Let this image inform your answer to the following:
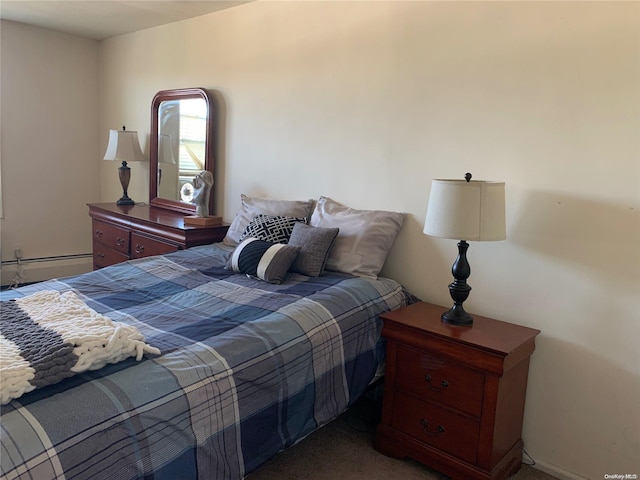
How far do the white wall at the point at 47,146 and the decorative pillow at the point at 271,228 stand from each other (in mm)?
2770

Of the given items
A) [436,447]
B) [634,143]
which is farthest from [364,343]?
[634,143]

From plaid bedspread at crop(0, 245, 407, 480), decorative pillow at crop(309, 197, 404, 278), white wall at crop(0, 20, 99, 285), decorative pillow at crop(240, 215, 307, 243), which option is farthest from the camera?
white wall at crop(0, 20, 99, 285)

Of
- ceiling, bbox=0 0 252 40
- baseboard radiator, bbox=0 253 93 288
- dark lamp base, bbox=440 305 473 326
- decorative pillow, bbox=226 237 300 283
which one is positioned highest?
ceiling, bbox=0 0 252 40

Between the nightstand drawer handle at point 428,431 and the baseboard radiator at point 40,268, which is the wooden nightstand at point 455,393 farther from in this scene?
the baseboard radiator at point 40,268

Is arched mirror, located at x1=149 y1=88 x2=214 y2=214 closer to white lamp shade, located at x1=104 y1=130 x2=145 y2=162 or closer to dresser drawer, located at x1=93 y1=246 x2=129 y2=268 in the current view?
white lamp shade, located at x1=104 y1=130 x2=145 y2=162

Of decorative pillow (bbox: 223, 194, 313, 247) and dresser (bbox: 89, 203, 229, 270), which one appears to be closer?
decorative pillow (bbox: 223, 194, 313, 247)

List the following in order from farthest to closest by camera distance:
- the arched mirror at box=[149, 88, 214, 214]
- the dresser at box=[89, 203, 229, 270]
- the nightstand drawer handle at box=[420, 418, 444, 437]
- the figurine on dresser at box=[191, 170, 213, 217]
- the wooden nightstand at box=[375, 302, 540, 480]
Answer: the arched mirror at box=[149, 88, 214, 214] → the figurine on dresser at box=[191, 170, 213, 217] → the dresser at box=[89, 203, 229, 270] → the nightstand drawer handle at box=[420, 418, 444, 437] → the wooden nightstand at box=[375, 302, 540, 480]

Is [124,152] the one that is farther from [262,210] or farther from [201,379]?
[201,379]

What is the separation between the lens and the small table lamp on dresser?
70.9 inches

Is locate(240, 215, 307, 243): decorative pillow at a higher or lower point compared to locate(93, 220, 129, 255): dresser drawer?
higher

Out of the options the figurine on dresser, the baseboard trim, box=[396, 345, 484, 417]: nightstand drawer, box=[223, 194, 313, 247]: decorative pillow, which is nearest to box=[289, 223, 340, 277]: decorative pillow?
box=[223, 194, 313, 247]: decorative pillow

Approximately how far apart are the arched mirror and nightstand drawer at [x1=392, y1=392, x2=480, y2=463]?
Answer: 2.13m

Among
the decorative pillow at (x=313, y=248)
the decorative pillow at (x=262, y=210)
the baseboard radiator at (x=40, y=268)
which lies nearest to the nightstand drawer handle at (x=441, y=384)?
the decorative pillow at (x=313, y=248)

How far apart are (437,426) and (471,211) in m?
0.89
